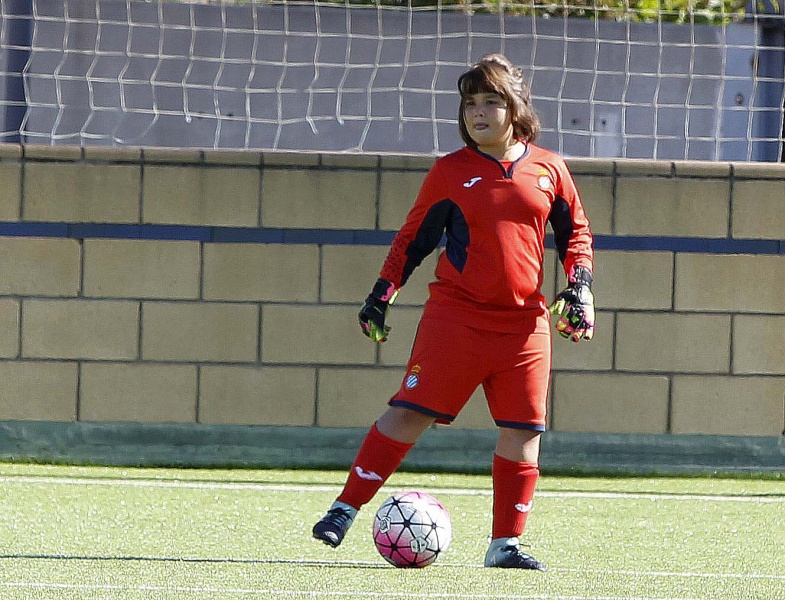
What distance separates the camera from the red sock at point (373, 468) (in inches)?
183

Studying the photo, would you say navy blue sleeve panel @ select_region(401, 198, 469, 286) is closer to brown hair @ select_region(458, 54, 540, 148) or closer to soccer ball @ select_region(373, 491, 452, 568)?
brown hair @ select_region(458, 54, 540, 148)

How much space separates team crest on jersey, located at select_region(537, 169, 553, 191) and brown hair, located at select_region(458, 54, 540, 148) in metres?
0.15

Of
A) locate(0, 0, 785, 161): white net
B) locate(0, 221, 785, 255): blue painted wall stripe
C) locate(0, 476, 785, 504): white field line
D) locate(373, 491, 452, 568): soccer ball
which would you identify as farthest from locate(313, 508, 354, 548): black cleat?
locate(0, 0, 785, 161): white net

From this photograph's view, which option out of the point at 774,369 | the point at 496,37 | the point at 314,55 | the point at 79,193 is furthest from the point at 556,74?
the point at 79,193

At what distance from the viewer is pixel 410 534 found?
441 cm

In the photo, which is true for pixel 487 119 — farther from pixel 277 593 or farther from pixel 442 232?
pixel 277 593

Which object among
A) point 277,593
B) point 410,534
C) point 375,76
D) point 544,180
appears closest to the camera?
point 277,593

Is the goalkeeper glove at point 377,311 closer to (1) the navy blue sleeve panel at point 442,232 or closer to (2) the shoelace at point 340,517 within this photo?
(1) the navy blue sleeve panel at point 442,232

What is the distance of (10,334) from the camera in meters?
6.83

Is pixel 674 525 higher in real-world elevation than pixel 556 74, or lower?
lower

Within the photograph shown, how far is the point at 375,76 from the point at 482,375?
3.33 metres

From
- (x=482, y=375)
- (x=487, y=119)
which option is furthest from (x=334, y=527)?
(x=487, y=119)

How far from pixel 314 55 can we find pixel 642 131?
172 cm

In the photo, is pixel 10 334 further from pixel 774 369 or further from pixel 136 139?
pixel 774 369
